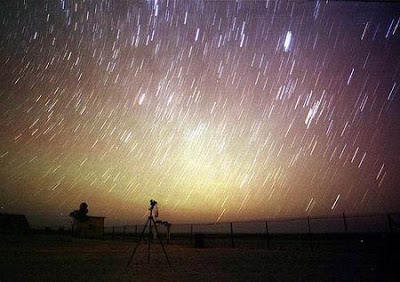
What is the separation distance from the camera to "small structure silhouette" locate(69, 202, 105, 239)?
34594mm

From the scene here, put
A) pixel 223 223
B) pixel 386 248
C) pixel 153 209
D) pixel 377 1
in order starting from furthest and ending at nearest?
pixel 223 223, pixel 153 209, pixel 386 248, pixel 377 1

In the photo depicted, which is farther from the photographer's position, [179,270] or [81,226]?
[81,226]

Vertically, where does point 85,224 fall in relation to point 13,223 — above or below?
below

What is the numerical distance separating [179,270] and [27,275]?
12.9ft

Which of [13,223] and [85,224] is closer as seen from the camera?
[85,224]

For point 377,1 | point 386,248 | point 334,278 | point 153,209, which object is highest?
point 377,1

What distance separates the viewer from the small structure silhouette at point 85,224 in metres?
34.6

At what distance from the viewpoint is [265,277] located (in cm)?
812

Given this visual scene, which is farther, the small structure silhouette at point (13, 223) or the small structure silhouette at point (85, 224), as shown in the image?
the small structure silhouette at point (13, 223)

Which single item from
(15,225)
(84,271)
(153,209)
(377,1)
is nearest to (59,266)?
(84,271)

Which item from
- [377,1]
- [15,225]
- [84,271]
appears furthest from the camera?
[15,225]

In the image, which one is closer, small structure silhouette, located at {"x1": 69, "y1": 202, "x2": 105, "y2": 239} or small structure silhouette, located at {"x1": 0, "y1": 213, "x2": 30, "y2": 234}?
small structure silhouette, located at {"x1": 69, "y1": 202, "x2": 105, "y2": 239}

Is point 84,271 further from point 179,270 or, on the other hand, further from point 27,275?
point 179,270

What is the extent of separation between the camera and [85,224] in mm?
37312
